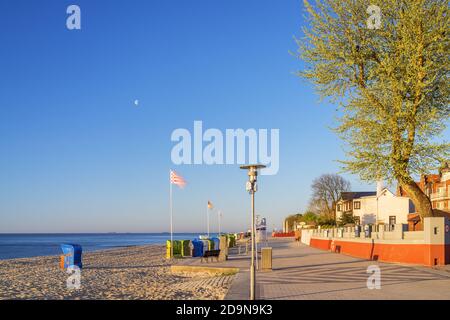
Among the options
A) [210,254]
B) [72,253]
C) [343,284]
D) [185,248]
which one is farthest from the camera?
[185,248]

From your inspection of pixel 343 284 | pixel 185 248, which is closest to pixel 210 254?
pixel 343 284

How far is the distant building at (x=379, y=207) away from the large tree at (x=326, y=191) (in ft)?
36.3

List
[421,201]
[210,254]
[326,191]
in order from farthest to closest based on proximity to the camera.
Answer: [326,191]
[210,254]
[421,201]

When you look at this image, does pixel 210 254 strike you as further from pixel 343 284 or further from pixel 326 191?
pixel 326 191

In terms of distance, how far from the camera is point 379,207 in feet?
214

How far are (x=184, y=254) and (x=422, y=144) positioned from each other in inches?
813

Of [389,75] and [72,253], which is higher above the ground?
[389,75]

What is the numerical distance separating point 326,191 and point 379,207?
27.8 metres

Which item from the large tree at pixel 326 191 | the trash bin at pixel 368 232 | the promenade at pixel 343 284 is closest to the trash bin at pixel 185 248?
the trash bin at pixel 368 232

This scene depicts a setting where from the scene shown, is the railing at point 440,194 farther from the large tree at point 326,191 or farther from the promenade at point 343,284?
the promenade at point 343,284

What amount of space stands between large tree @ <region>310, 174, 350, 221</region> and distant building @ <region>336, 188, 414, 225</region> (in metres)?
11.1

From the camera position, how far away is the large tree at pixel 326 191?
91688 millimetres

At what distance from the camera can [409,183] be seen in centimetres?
2247

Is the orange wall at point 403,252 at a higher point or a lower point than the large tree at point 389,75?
lower
